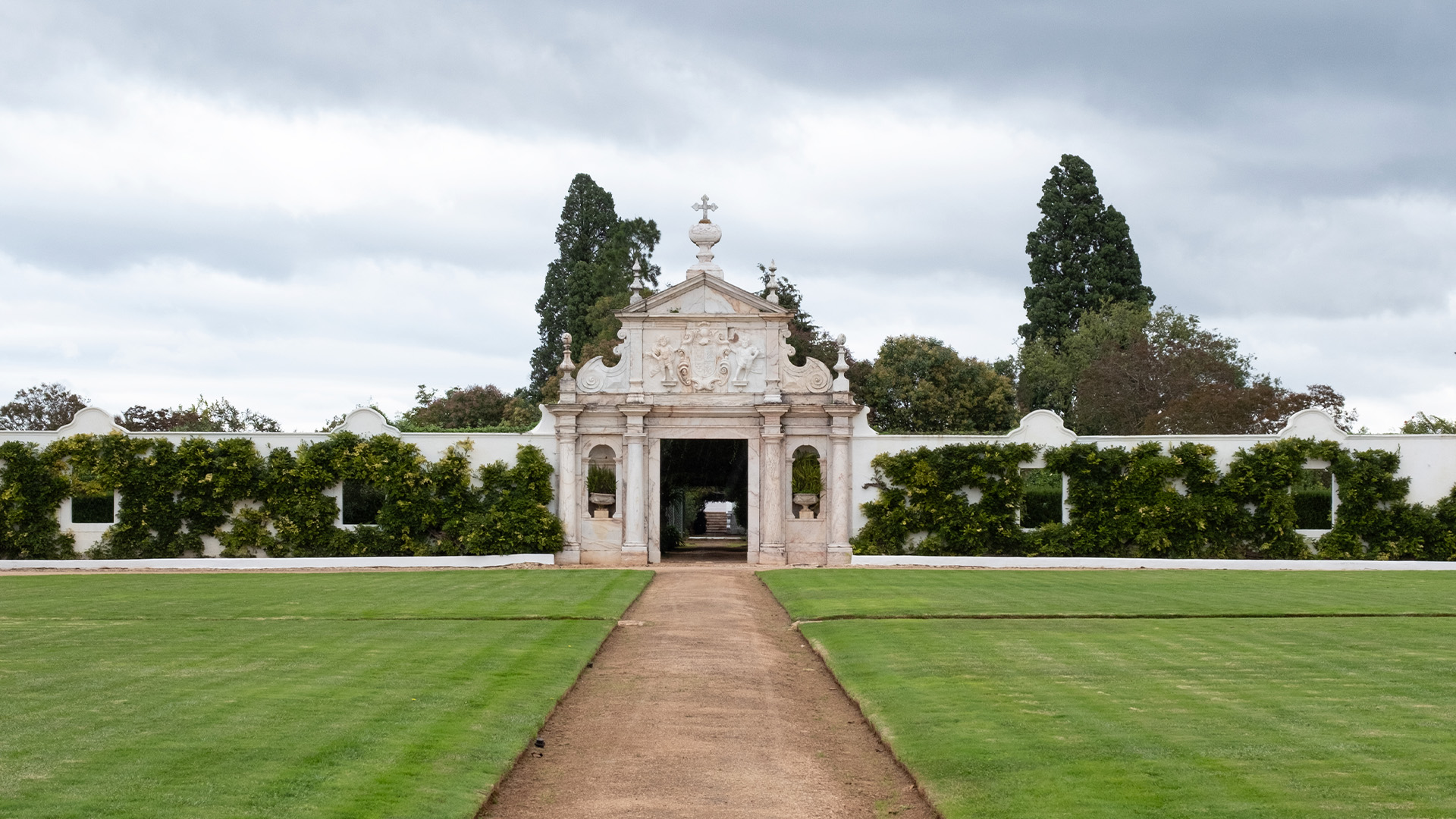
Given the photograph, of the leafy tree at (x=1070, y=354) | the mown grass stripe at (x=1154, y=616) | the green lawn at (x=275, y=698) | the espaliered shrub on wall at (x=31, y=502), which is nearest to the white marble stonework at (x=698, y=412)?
the green lawn at (x=275, y=698)

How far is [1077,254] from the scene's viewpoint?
187 feet

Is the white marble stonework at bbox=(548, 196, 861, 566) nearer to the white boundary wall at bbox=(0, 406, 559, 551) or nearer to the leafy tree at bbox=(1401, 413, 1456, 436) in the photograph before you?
the white boundary wall at bbox=(0, 406, 559, 551)

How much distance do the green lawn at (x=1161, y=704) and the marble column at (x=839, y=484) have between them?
11.1 metres

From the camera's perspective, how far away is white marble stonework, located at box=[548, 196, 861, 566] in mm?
31422

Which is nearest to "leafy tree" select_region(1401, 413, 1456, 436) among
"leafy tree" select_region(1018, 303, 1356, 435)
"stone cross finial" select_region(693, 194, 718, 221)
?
"leafy tree" select_region(1018, 303, 1356, 435)

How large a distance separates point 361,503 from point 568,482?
5176mm

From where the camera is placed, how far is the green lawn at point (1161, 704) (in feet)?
26.3

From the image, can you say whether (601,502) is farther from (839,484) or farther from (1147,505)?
(1147,505)

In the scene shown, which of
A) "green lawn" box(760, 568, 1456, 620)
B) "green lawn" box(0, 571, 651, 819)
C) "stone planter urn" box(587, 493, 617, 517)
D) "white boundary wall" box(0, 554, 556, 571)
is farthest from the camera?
"stone planter urn" box(587, 493, 617, 517)

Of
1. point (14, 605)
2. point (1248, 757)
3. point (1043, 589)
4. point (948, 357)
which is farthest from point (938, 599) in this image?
point (948, 357)

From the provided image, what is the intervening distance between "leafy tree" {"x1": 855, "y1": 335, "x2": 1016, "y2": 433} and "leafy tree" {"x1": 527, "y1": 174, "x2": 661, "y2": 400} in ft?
45.6

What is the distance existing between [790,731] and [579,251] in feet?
173

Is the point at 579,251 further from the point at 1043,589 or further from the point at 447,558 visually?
the point at 1043,589

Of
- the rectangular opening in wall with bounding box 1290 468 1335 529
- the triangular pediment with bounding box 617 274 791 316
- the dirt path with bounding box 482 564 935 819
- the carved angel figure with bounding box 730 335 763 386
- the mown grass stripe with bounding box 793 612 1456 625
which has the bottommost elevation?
the dirt path with bounding box 482 564 935 819
